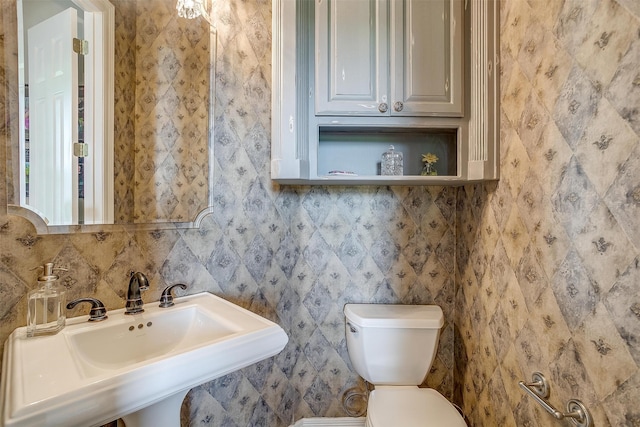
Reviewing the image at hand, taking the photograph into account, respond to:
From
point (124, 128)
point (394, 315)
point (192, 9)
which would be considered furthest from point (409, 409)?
point (192, 9)

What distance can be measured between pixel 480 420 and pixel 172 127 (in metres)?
1.83

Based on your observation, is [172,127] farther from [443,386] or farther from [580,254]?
[443,386]

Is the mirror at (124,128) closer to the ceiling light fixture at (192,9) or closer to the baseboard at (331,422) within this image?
the ceiling light fixture at (192,9)

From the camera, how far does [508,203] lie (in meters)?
1.05

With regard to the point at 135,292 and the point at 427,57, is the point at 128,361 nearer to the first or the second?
the point at 135,292

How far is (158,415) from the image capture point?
758mm

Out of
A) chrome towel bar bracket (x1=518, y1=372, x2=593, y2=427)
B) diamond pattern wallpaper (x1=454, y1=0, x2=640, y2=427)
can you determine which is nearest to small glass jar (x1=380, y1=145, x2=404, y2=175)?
diamond pattern wallpaper (x1=454, y1=0, x2=640, y2=427)

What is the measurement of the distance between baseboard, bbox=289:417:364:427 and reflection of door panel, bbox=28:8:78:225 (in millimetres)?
1461

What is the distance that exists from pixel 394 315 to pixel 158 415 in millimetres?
1014

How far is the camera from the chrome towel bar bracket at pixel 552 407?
0.70 metres

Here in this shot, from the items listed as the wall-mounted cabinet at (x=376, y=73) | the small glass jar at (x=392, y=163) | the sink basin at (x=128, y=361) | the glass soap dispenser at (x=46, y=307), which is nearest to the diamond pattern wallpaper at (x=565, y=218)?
the wall-mounted cabinet at (x=376, y=73)

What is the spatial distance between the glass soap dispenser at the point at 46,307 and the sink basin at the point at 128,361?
27mm

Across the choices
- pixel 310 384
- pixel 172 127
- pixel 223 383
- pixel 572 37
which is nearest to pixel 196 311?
pixel 223 383

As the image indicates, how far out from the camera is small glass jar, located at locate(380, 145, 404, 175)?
1404mm
